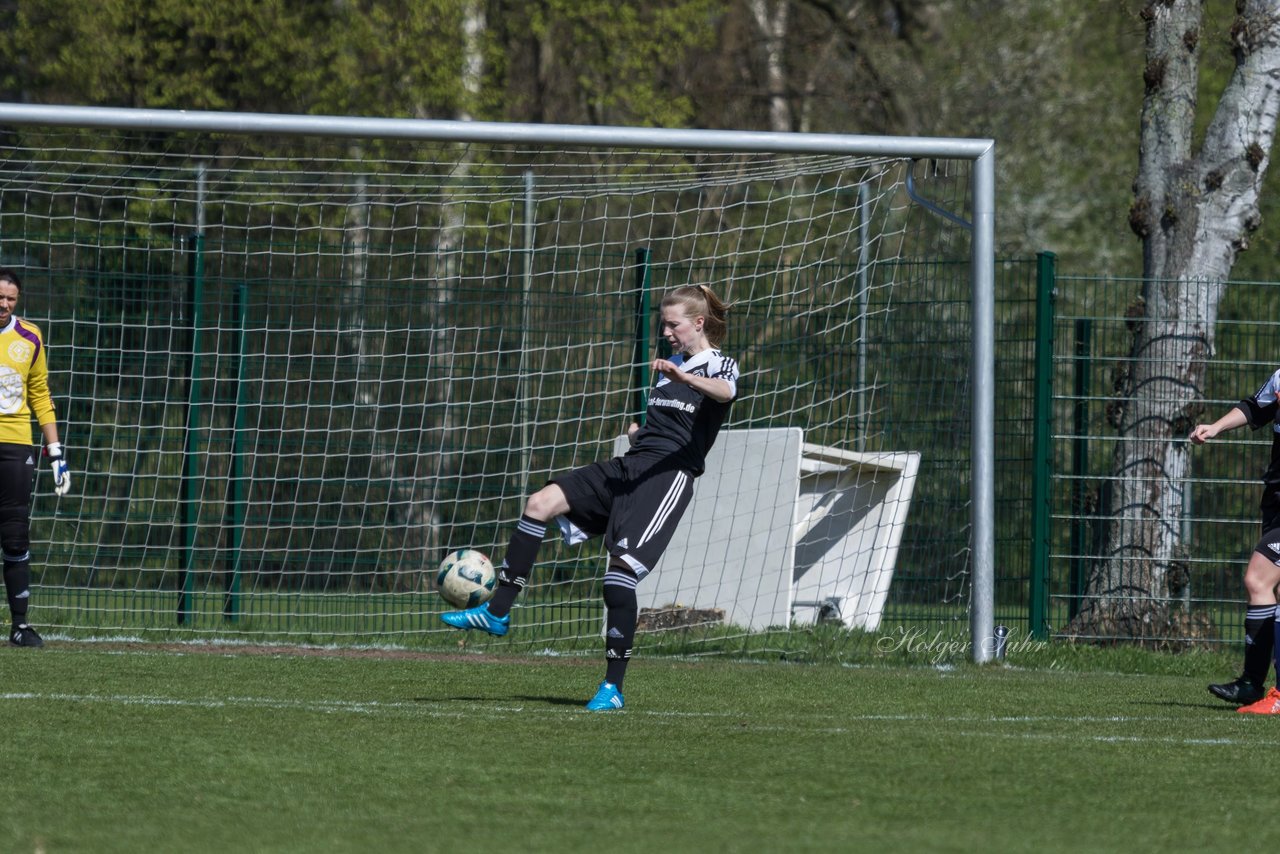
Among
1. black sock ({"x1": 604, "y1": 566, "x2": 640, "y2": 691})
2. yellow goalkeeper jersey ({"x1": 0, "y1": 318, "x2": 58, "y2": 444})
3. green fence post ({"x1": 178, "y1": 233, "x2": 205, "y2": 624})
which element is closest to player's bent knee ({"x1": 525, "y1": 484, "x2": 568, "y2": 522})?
black sock ({"x1": 604, "y1": 566, "x2": 640, "y2": 691})

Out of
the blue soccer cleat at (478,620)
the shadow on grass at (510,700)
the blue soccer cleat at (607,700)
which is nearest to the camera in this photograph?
the blue soccer cleat at (478,620)

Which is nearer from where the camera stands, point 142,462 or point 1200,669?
point 1200,669

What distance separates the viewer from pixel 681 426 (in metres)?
7.39

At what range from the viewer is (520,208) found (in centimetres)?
1450

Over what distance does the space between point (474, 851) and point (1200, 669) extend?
634cm

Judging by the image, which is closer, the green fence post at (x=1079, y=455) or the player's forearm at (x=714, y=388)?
the player's forearm at (x=714, y=388)

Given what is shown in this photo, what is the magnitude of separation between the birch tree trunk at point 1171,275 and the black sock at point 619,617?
4190 millimetres

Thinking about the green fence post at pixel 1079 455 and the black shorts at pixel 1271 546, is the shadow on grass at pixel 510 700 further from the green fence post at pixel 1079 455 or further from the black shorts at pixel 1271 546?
the green fence post at pixel 1079 455

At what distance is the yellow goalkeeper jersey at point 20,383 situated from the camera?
9.27m

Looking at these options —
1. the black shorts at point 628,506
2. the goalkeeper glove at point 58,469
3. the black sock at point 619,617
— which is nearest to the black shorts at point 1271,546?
the black shorts at point 628,506

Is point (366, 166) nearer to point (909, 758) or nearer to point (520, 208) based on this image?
point (520, 208)

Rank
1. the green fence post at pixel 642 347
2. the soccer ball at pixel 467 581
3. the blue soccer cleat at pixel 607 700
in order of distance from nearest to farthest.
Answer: the blue soccer cleat at pixel 607 700 < the soccer ball at pixel 467 581 < the green fence post at pixel 642 347

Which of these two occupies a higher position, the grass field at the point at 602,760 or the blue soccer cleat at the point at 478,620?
the blue soccer cleat at the point at 478,620

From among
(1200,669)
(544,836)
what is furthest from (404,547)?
(544,836)
